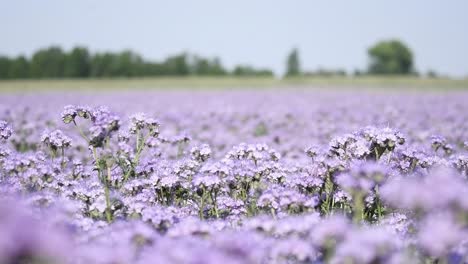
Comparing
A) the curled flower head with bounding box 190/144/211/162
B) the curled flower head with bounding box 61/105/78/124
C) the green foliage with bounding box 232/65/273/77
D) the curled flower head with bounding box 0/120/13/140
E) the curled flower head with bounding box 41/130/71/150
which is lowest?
the green foliage with bounding box 232/65/273/77

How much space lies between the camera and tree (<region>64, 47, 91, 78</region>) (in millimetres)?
84062

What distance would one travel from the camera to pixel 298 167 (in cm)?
568

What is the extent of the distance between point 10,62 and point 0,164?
8666 centimetres

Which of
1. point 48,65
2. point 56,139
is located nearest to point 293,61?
point 48,65

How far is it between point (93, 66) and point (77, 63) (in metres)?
3.78

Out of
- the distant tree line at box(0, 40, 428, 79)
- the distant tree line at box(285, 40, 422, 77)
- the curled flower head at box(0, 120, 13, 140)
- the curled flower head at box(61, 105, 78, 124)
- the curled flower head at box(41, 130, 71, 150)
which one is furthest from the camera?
the distant tree line at box(285, 40, 422, 77)

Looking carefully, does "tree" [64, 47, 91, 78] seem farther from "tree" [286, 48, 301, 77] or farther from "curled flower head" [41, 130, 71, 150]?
"curled flower head" [41, 130, 71, 150]

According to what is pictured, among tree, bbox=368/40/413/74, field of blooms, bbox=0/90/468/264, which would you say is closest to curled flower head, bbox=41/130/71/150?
field of blooms, bbox=0/90/468/264

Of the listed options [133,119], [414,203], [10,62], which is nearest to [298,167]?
[133,119]

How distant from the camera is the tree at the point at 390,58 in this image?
115125mm

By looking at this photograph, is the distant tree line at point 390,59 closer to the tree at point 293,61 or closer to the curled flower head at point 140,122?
the tree at point 293,61

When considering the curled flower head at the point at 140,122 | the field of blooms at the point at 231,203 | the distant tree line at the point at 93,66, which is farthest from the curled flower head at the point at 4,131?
the distant tree line at the point at 93,66

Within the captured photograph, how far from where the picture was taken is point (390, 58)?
119 m

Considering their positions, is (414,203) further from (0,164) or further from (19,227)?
(0,164)
